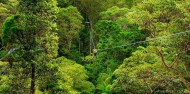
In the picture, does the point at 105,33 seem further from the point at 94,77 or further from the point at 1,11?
the point at 1,11

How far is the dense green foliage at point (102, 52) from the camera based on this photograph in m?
11.5

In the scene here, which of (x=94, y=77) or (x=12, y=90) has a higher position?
(x=12, y=90)

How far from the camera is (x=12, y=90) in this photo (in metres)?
Result: 11.5

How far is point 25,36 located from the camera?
456 inches

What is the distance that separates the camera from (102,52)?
25.9 meters

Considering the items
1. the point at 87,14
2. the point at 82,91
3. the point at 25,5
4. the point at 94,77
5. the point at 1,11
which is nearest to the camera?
the point at 25,5

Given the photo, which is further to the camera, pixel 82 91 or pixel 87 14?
pixel 87 14

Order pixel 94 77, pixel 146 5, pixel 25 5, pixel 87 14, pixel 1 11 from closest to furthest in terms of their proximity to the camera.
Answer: pixel 25 5, pixel 146 5, pixel 1 11, pixel 94 77, pixel 87 14

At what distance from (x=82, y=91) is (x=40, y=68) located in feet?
32.9

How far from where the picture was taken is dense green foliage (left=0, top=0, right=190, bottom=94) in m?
11.5

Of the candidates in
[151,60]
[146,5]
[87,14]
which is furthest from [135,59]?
[87,14]

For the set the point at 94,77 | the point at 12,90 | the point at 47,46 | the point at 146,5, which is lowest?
the point at 94,77

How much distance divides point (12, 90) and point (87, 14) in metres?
20.9

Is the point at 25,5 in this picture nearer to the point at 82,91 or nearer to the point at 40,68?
the point at 40,68
